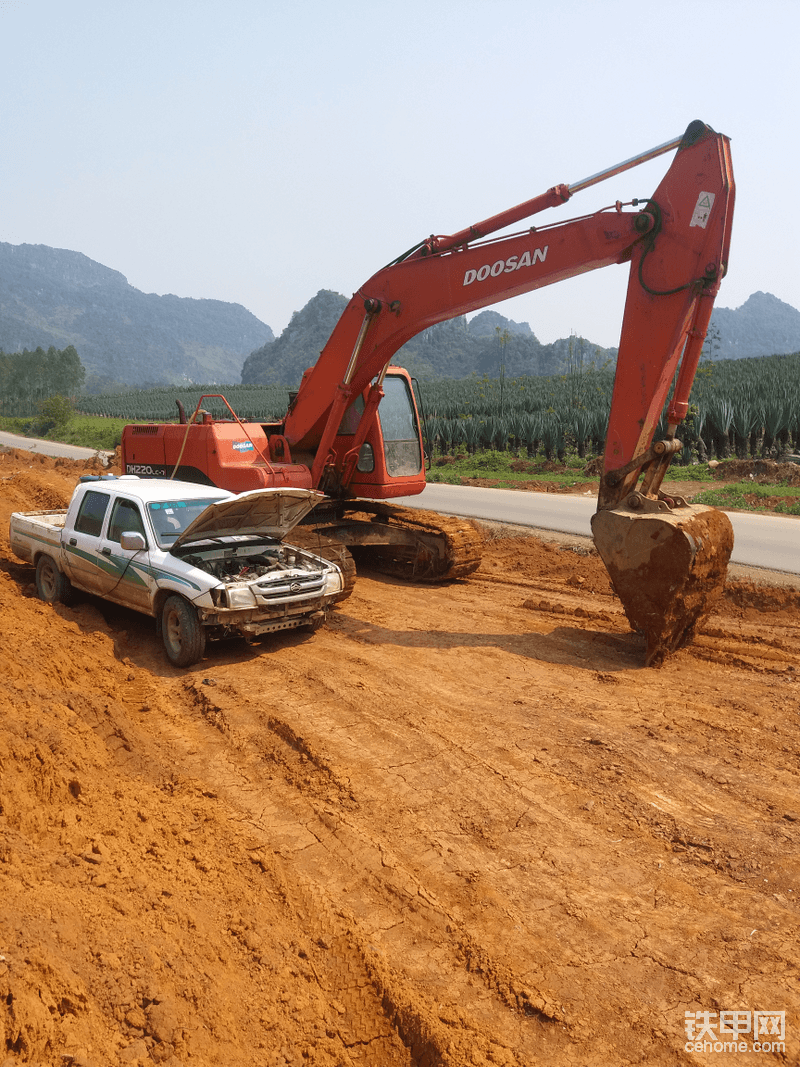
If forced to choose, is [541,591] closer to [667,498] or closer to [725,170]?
[667,498]

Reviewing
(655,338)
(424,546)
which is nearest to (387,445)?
(424,546)

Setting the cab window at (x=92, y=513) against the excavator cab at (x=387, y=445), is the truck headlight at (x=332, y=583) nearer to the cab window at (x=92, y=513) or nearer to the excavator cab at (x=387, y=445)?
→ the cab window at (x=92, y=513)

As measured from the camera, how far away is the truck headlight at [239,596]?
301 inches

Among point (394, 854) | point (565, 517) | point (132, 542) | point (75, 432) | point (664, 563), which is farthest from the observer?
point (75, 432)

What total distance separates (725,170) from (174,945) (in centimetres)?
753

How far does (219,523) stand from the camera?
8750 mm

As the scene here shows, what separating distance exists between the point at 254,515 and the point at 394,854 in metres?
5.00

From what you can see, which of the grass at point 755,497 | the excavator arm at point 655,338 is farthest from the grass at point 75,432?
the excavator arm at point 655,338

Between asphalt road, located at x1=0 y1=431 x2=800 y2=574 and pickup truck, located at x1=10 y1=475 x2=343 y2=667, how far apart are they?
660cm

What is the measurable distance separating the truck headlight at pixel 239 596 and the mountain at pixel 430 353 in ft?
410

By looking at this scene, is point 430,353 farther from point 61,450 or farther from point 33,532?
point 33,532

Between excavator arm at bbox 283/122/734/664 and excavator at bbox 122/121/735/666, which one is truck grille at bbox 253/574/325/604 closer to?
excavator at bbox 122/121/735/666

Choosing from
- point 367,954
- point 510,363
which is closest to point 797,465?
point 367,954

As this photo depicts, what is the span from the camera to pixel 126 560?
855 cm
